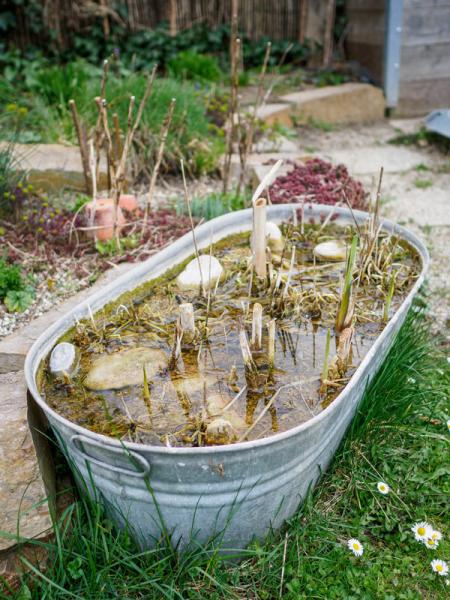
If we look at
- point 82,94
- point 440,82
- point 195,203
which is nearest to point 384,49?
point 440,82

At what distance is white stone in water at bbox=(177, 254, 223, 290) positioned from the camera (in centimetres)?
245

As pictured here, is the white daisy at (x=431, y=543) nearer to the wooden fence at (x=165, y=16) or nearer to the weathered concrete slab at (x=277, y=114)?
the weathered concrete slab at (x=277, y=114)

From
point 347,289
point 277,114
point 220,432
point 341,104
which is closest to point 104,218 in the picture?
point 347,289

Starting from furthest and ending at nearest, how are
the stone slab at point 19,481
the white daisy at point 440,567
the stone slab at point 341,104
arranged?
the stone slab at point 341,104
the white daisy at point 440,567
the stone slab at point 19,481

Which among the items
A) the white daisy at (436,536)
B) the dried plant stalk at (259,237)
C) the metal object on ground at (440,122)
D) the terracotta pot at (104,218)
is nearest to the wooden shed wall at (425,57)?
the metal object on ground at (440,122)

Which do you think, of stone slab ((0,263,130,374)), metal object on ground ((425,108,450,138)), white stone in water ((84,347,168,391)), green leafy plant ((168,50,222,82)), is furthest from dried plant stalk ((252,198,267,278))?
green leafy plant ((168,50,222,82))

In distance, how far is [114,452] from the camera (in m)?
1.48

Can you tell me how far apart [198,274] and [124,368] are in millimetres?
612

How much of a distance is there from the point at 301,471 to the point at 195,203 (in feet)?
6.40

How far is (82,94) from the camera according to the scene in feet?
14.9

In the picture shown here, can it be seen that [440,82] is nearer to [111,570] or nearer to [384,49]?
[384,49]

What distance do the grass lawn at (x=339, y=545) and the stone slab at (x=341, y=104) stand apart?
446cm

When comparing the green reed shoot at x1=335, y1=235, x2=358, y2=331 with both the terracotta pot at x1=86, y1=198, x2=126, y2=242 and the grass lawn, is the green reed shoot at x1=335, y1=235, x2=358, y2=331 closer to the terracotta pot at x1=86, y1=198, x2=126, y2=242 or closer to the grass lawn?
the grass lawn

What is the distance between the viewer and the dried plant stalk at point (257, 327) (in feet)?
6.32
